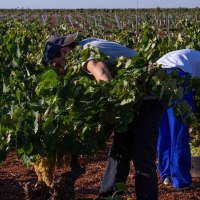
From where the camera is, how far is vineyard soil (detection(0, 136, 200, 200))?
4.80 m

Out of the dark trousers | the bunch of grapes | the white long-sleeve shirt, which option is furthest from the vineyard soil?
the white long-sleeve shirt

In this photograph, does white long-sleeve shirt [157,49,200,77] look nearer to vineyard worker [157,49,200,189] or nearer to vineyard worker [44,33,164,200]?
vineyard worker [157,49,200,189]

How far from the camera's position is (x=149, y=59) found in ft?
12.3

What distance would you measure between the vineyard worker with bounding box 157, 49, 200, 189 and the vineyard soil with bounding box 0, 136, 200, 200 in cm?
12

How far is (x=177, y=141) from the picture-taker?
4.80 meters

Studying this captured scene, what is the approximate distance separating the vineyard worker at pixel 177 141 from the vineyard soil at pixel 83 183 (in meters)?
0.12

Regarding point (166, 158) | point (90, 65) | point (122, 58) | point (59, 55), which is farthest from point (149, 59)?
point (166, 158)

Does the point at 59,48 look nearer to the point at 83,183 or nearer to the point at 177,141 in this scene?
the point at 177,141

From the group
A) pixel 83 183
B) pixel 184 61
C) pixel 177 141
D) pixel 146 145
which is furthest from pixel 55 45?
pixel 83 183

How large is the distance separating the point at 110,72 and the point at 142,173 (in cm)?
76

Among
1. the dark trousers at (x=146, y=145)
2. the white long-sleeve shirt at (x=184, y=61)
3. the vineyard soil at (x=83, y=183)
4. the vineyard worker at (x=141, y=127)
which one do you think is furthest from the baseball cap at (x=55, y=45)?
the vineyard soil at (x=83, y=183)

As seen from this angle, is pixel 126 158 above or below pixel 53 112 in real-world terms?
below

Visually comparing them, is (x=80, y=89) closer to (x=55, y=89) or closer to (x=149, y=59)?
(x=55, y=89)

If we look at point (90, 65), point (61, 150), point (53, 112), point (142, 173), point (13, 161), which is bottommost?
point (13, 161)
